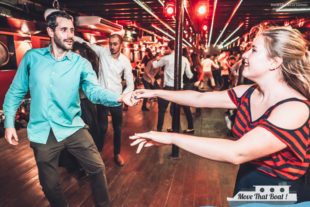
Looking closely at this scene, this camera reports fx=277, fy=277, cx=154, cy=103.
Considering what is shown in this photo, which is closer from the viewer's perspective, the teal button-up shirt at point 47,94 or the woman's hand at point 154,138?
the woman's hand at point 154,138

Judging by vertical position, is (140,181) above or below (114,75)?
below

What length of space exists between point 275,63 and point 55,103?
1649mm

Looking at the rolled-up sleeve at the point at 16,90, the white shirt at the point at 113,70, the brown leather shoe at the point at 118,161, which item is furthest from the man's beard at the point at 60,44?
the brown leather shoe at the point at 118,161

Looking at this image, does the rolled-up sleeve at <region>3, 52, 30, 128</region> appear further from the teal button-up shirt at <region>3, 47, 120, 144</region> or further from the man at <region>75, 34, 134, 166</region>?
the man at <region>75, 34, 134, 166</region>

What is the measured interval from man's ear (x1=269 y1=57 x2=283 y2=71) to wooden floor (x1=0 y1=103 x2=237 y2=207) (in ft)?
6.41

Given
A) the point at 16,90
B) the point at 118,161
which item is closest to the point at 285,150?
the point at 16,90

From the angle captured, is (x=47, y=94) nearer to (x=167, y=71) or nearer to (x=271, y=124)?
(x=271, y=124)

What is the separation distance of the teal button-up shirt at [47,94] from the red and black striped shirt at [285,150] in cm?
116

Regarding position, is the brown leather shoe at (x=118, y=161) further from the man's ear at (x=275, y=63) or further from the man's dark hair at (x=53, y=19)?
the man's ear at (x=275, y=63)

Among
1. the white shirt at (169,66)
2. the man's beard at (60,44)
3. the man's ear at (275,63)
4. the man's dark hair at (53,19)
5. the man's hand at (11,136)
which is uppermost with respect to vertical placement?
the man's dark hair at (53,19)

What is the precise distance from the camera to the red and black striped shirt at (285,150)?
1160 mm

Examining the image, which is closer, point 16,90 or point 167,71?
point 16,90

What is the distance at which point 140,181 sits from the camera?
3.46 metres

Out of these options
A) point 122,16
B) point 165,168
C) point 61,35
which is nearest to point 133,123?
point 165,168
